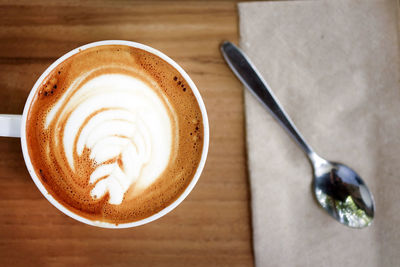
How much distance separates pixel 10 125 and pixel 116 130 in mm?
170

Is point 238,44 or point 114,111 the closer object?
point 114,111

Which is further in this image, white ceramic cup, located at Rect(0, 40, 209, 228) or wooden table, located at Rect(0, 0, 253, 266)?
wooden table, located at Rect(0, 0, 253, 266)

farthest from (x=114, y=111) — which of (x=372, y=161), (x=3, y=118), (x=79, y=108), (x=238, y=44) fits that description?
(x=372, y=161)

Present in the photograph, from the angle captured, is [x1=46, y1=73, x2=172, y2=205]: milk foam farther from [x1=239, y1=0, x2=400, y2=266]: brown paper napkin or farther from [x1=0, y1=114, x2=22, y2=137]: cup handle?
[x1=239, y1=0, x2=400, y2=266]: brown paper napkin

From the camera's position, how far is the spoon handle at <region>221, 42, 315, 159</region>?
0.64 metres

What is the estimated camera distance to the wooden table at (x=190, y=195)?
638mm

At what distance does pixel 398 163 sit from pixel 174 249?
47 centimetres

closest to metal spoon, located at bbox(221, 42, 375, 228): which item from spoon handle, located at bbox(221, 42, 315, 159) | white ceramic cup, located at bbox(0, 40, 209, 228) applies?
spoon handle, located at bbox(221, 42, 315, 159)

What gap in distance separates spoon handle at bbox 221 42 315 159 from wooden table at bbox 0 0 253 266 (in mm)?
25

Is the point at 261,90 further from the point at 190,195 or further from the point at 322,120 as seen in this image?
the point at 190,195

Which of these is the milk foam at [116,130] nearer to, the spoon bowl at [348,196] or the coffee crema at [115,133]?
the coffee crema at [115,133]

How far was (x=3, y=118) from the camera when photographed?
527 mm

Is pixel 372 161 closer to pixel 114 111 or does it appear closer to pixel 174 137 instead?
pixel 174 137

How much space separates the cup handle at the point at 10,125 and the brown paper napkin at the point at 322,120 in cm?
41
